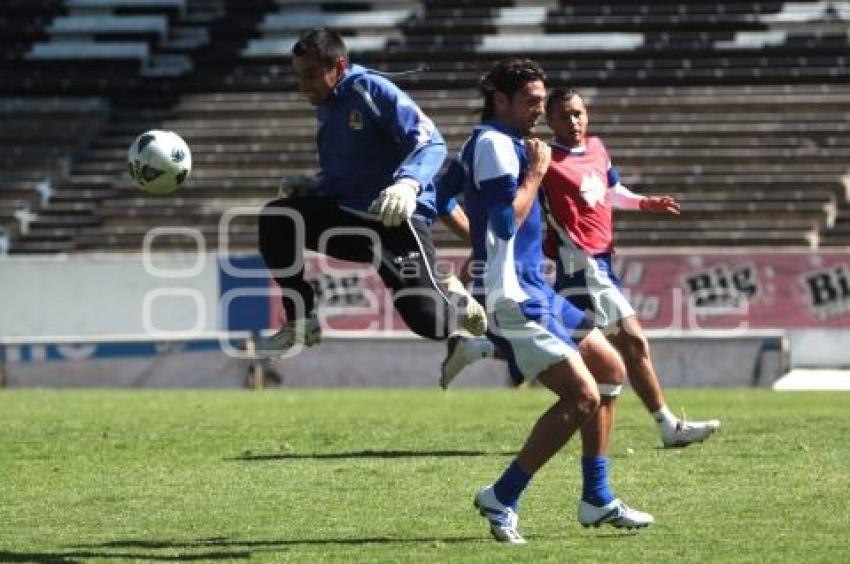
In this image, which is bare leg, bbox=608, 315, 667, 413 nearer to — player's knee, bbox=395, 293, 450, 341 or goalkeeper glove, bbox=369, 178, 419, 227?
player's knee, bbox=395, 293, 450, 341

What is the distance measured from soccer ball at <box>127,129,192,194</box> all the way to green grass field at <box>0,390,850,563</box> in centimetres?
161

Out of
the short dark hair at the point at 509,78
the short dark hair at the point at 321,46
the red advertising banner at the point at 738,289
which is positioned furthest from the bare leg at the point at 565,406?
the red advertising banner at the point at 738,289

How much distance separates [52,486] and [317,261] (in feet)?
46.1

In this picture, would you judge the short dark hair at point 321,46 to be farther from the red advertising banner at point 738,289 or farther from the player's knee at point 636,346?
the red advertising banner at point 738,289

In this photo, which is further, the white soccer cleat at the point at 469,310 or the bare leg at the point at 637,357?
the bare leg at the point at 637,357

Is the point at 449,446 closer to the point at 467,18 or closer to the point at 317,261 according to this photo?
the point at 317,261

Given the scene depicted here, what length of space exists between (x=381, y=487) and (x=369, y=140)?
1994 millimetres

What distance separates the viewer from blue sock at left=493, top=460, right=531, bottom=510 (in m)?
8.11

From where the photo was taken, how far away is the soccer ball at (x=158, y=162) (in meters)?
10.3

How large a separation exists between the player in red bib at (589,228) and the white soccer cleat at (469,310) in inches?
94.3

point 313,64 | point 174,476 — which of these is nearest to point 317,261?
point 174,476

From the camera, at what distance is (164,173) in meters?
10.3

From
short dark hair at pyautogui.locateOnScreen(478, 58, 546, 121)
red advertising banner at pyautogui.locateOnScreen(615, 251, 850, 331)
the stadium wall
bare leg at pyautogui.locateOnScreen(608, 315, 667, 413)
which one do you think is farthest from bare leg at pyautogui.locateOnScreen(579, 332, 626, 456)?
red advertising banner at pyautogui.locateOnScreen(615, 251, 850, 331)

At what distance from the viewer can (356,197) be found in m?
9.34
